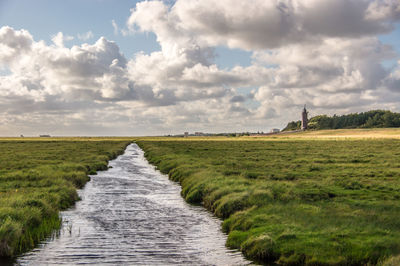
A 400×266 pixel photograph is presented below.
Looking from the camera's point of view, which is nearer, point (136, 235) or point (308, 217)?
point (136, 235)

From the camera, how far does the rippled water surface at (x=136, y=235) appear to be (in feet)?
42.5

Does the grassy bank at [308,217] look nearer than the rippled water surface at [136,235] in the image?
Yes

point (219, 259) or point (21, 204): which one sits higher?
point (21, 204)

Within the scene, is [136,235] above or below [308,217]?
below

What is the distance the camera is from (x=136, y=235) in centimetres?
1591

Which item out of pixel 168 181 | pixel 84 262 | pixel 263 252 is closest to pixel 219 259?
pixel 263 252

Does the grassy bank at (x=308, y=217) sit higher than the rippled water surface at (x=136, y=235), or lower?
higher

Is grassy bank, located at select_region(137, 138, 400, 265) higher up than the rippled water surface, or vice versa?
grassy bank, located at select_region(137, 138, 400, 265)

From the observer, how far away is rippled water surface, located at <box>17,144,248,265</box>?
12969 millimetres

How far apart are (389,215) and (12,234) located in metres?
16.6

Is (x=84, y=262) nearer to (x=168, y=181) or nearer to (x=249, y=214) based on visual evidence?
(x=249, y=214)

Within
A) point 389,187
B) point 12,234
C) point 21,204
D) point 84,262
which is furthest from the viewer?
point 389,187

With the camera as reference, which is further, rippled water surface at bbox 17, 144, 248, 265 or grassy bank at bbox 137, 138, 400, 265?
rippled water surface at bbox 17, 144, 248, 265

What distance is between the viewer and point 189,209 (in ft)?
70.6
